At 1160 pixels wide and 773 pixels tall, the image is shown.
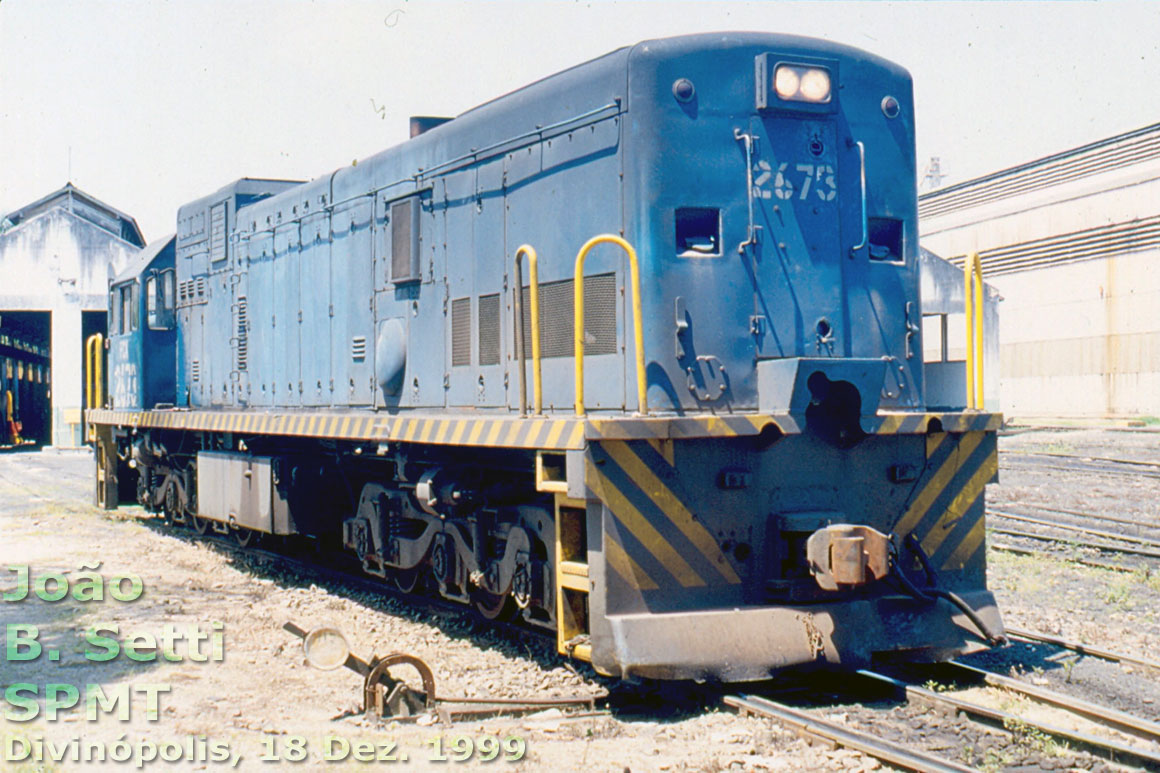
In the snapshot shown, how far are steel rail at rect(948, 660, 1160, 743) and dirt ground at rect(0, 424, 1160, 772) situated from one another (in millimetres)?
353

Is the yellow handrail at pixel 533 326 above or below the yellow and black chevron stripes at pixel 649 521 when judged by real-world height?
above

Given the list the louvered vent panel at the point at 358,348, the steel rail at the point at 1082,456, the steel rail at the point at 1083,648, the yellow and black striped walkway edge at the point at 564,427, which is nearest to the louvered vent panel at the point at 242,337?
the louvered vent panel at the point at 358,348

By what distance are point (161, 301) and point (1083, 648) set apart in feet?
34.6

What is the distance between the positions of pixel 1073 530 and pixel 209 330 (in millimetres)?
9425

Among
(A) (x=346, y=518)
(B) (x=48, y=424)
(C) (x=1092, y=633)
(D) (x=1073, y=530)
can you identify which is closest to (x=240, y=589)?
(A) (x=346, y=518)

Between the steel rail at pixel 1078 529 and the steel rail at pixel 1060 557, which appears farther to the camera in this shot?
the steel rail at pixel 1078 529

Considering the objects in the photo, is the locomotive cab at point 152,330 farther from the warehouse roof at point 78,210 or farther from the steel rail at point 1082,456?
the warehouse roof at point 78,210

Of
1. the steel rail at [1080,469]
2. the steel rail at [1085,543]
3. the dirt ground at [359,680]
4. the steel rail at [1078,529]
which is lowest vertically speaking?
the dirt ground at [359,680]

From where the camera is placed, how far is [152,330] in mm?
13031

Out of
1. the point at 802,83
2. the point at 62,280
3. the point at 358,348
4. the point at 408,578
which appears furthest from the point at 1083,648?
the point at 62,280

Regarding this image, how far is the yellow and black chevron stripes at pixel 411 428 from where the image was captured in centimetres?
562

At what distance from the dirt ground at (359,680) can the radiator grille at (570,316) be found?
5.92 feet

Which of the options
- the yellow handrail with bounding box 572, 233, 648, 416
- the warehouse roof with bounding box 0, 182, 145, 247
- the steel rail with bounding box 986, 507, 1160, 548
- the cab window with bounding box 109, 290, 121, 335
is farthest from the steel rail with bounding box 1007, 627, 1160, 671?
the warehouse roof with bounding box 0, 182, 145, 247

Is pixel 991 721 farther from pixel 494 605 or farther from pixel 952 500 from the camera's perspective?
pixel 494 605
